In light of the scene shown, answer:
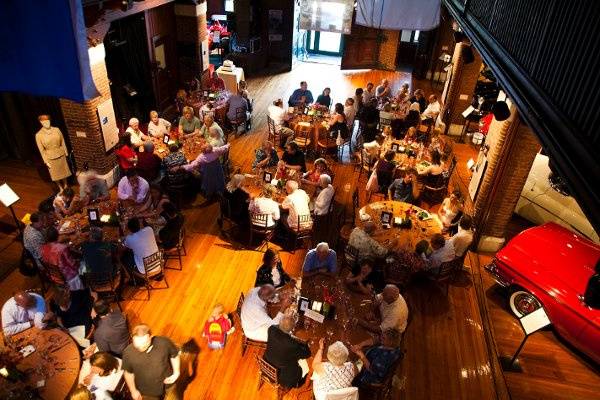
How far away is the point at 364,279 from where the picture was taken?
234 inches

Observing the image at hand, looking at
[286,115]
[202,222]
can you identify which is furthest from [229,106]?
[202,222]

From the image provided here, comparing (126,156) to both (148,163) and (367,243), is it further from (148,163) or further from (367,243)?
(367,243)

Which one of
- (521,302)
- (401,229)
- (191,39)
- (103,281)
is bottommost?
(521,302)

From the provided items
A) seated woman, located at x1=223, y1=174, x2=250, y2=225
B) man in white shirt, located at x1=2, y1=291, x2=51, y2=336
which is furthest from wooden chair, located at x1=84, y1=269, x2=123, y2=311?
seated woman, located at x1=223, y1=174, x2=250, y2=225

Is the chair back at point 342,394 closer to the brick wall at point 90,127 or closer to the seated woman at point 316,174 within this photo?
the seated woman at point 316,174

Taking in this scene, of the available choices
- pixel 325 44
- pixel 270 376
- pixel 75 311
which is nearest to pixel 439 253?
pixel 270 376

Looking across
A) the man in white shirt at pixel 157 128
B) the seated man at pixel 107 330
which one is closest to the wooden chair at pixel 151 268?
the seated man at pixel 107 330

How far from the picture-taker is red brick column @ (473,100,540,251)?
6720 mm

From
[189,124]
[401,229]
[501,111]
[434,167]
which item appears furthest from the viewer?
[189,124]

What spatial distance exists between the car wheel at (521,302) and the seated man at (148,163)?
6.27 meters

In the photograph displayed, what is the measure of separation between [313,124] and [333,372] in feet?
22.4

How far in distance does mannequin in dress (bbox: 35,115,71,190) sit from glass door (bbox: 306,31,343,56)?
505 inches

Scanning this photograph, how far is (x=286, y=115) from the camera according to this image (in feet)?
34.4

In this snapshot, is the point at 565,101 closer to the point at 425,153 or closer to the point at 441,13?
the point at 425,153
